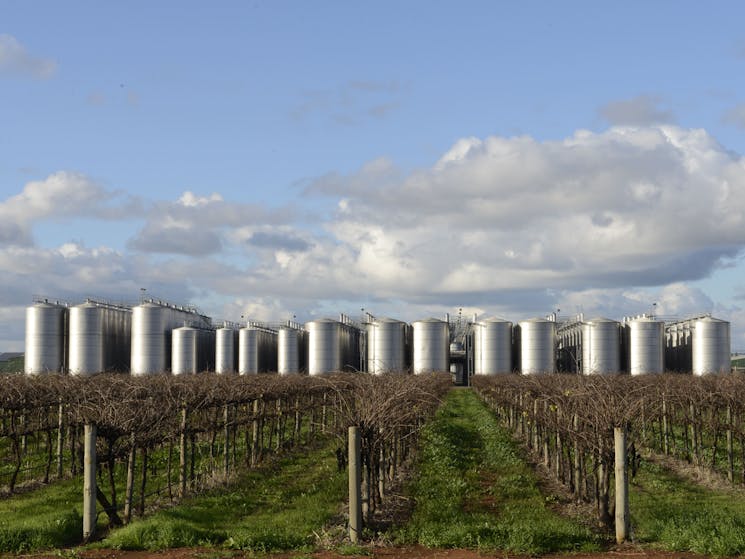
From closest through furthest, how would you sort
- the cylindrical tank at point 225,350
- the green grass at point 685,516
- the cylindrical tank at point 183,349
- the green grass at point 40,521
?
1. the green grass at point 685,516
2. the green grass at point 40,521
3. the cylindrical tank at point 183,349
4. the cylindrical tank at point 225,350

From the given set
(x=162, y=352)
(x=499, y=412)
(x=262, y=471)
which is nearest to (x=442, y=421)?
(x=499, y=412)

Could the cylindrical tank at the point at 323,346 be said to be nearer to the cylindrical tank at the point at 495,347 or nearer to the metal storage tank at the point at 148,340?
the metal storage tank at the point at 148,340

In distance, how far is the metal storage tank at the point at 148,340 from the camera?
8575 cm

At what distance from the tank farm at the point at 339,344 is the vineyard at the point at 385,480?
168ft

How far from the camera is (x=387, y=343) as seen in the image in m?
91.8

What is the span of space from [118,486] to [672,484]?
15648 millimetres

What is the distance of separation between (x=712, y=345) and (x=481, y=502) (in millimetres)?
68849

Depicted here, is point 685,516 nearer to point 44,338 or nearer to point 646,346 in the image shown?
point 646,346

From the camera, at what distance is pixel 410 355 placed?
317 ft

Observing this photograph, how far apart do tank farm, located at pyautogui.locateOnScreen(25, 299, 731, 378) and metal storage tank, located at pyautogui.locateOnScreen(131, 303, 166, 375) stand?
4.0 inches

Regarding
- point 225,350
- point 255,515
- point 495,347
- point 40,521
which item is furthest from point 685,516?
point 225,350

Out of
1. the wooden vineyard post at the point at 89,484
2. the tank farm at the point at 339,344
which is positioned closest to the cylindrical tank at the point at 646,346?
the tank farm at the point at 339,344

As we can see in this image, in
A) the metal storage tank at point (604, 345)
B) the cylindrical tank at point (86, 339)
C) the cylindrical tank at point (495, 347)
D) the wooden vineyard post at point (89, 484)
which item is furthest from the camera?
the cylindrical tank at point (495, 347)

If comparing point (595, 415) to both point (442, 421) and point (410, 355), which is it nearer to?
point (442, 421)
